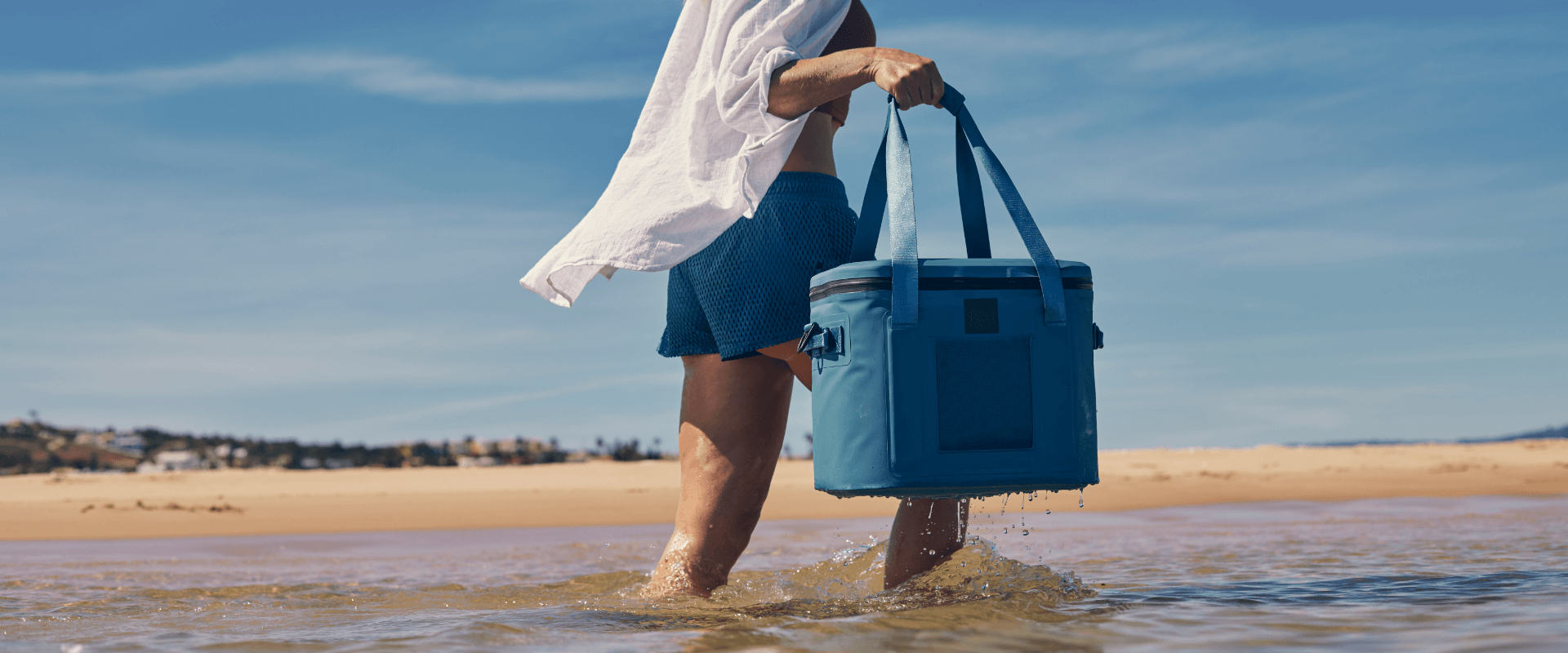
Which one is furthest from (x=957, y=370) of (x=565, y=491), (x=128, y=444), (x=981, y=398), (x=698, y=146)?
(x=128, y=444)

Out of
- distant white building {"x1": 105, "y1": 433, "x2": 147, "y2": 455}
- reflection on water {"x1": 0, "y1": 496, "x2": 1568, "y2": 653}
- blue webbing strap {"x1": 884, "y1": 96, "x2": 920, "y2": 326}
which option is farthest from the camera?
distant white building {"x1": 105, "y1": 433, "x2": 147, "y2": 455}

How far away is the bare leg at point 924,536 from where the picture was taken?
9.14 feet

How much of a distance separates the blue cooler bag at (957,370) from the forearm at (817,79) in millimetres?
237

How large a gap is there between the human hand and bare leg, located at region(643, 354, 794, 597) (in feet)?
2.30

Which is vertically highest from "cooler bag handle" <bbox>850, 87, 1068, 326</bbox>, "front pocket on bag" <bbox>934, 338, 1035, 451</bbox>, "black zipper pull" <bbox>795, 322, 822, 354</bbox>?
"cooler bag handle" <bbox>850, 87, 1068, 326</bbox>

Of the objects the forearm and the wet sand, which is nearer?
the forearm

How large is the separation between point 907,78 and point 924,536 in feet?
3.70

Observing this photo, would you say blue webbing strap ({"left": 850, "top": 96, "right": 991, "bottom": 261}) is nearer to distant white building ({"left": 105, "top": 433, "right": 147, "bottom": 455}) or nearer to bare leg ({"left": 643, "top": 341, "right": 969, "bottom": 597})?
bare leg ({"left": 643, "top": 341, "right": 969, "bottom": 597})

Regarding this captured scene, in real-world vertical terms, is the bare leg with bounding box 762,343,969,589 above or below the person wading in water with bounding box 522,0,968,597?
below

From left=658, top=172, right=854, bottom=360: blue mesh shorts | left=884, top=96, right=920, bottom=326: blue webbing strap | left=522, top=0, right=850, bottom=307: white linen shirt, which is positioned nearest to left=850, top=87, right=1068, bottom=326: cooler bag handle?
left=884, top=96, right=920, bottom=326: blue webbing strap

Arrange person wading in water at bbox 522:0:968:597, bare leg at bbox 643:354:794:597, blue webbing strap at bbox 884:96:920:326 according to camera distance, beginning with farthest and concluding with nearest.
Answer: bare leg at bbox 643:354:794:597
person wading in water at bbox 522:0:968:597
blue webbing strap at bbox 884:96:920:326

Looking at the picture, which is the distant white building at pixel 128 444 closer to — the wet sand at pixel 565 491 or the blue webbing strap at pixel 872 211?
the wet sand at pixel 565 491

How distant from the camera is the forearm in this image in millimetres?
2395

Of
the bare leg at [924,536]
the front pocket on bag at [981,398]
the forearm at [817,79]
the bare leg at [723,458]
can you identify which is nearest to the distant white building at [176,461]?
the bare leg at [723,458]
